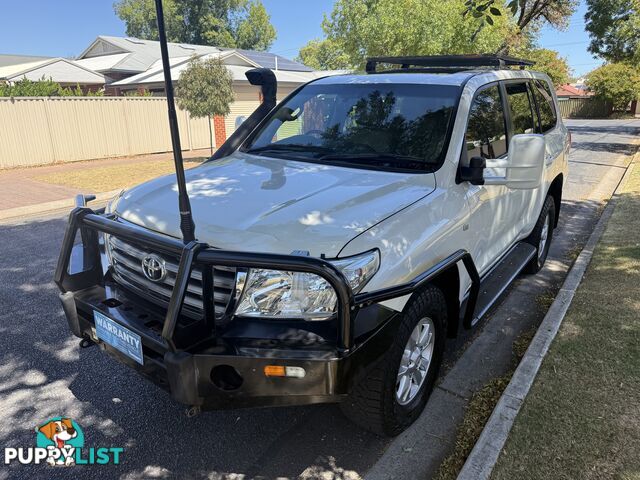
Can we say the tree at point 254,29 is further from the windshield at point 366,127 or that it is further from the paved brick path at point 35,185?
the windshield at point 366,127

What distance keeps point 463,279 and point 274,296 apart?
4.80ft

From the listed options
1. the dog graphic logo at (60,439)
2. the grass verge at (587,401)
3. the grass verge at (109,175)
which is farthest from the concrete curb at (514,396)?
the grass verge at (109,175)

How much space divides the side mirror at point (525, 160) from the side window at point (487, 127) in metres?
0.52

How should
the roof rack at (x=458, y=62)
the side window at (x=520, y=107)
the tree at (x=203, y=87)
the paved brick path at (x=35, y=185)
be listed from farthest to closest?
the tree at (x=203, y=87) → the paved brick path at (x=35, y=185) → the roof rack at (x=458, y=62) → the side window at (x=520, y=107)

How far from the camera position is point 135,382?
3395 mm

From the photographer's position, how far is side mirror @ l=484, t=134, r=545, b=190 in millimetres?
2770

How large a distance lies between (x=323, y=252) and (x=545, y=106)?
160 inches

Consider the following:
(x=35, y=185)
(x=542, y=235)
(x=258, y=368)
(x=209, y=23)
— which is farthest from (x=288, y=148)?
(x=209, y=23)

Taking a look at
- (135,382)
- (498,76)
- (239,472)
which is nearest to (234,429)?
(239,472)

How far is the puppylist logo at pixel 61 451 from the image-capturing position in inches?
106

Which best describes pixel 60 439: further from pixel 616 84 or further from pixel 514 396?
pixel 616 84

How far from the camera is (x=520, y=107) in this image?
4477 mm

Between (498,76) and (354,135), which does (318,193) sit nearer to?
(354,135)

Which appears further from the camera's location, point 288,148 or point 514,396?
point 288,148
